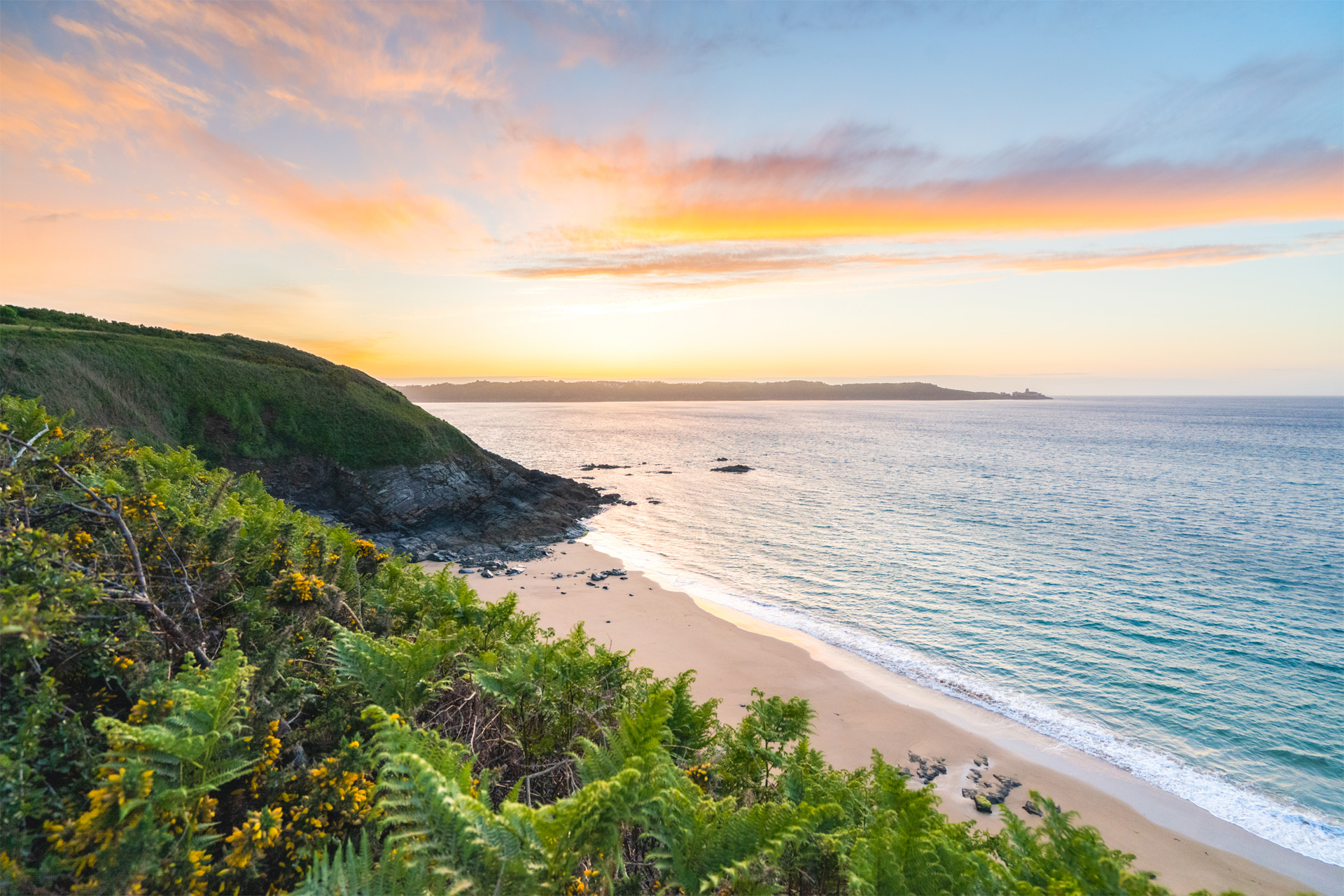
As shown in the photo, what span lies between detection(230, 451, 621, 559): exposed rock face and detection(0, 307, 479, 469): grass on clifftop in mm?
1128

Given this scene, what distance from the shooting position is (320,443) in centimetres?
3466

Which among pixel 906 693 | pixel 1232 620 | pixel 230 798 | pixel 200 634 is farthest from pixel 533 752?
pixel 1232 620

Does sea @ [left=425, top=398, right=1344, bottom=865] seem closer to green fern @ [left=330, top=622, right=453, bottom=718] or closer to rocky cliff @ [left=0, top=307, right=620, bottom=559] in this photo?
rocky cliff @ [left=0, top=307, right=620, bottom=559]

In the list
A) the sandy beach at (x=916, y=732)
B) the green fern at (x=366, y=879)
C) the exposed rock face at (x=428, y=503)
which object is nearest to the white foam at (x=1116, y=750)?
the sandy beach at (x=916, y=732)

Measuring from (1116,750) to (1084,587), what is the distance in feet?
41.9

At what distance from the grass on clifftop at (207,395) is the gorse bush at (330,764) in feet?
91.3

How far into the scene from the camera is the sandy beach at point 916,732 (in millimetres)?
10435

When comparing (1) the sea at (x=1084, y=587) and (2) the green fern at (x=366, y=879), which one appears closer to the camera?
(2) the green fern at (x=366, y=879)

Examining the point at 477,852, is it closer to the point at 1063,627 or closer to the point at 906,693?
the point at 906,693

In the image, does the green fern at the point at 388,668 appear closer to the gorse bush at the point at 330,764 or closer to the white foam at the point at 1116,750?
the gorse bush at the point at 330,764

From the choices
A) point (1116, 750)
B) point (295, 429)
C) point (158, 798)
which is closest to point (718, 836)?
point (158, 798)

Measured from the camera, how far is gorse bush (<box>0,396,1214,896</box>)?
305cm

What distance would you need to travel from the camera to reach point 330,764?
13.2ft

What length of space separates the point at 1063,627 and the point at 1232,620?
704 centimetres
